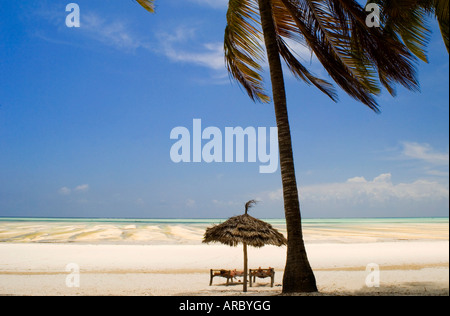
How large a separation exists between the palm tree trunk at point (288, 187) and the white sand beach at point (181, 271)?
2.63ft

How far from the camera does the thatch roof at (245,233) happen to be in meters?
8.84

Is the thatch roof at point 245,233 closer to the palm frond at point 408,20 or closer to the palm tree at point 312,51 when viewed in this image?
the palm tree at point 312,51

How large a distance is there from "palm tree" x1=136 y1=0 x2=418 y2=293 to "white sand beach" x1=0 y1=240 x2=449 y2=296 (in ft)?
5.24

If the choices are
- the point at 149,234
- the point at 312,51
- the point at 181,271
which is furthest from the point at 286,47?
the point at 149,234

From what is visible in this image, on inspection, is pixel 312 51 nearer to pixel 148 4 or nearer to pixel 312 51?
pixel 312 51

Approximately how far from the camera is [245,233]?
886 centimetres

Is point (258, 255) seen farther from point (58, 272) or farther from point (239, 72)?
point (239, 72)

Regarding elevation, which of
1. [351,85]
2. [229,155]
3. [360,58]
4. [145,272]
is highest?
[360,58]

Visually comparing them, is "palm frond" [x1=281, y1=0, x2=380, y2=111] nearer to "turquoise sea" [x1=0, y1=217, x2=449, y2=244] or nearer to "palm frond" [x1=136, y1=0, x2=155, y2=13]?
"palm frond" [x1=136, y1=0, x2=155, y2=13]

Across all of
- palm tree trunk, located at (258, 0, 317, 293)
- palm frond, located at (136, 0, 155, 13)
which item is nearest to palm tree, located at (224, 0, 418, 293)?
palm tree trunk, located at (258, 0, 317, 293)

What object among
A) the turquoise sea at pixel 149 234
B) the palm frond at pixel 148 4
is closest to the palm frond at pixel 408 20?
the palm frond at pixel 148 4

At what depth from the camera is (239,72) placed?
10.5 meters
